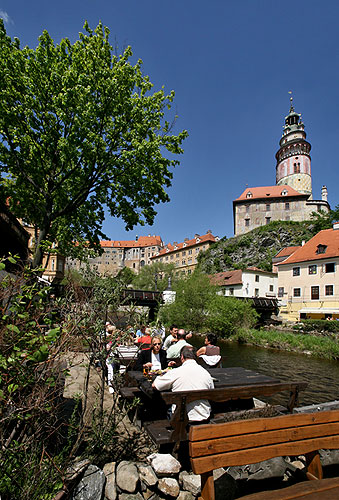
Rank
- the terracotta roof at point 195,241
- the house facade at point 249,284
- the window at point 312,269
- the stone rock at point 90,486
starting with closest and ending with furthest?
the stone rock at point 90,486, the window at point 312,269, the house facade at point 249,284, the terracotta roof at point 195,241

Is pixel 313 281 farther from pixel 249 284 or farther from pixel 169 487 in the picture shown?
pixel 169 487

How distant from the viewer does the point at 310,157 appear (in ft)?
264

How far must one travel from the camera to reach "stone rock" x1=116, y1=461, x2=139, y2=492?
3062 mm

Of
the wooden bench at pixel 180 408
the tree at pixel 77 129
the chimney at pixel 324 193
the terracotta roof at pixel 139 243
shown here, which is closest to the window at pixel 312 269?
the tree at pixel 77 129

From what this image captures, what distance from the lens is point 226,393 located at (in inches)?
156

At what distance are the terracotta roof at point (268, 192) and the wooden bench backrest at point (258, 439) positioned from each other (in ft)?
255

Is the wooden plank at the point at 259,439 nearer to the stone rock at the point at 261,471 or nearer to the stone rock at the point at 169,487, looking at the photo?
the stone rock at the point at 261,471

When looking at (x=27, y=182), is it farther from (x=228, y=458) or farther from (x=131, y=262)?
(x=131, y=262)

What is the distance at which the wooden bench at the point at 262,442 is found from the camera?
2418mm

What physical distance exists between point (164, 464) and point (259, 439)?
63.4 inches

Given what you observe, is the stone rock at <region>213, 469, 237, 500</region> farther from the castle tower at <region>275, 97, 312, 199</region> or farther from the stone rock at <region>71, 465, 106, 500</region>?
the castle tower at <region>275, 97, 312, 199</region>

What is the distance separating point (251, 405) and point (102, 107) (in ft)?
33.7

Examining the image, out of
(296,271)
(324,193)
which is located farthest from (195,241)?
(296,271)

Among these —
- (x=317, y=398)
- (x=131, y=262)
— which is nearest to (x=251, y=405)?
(x=317, y=398)
